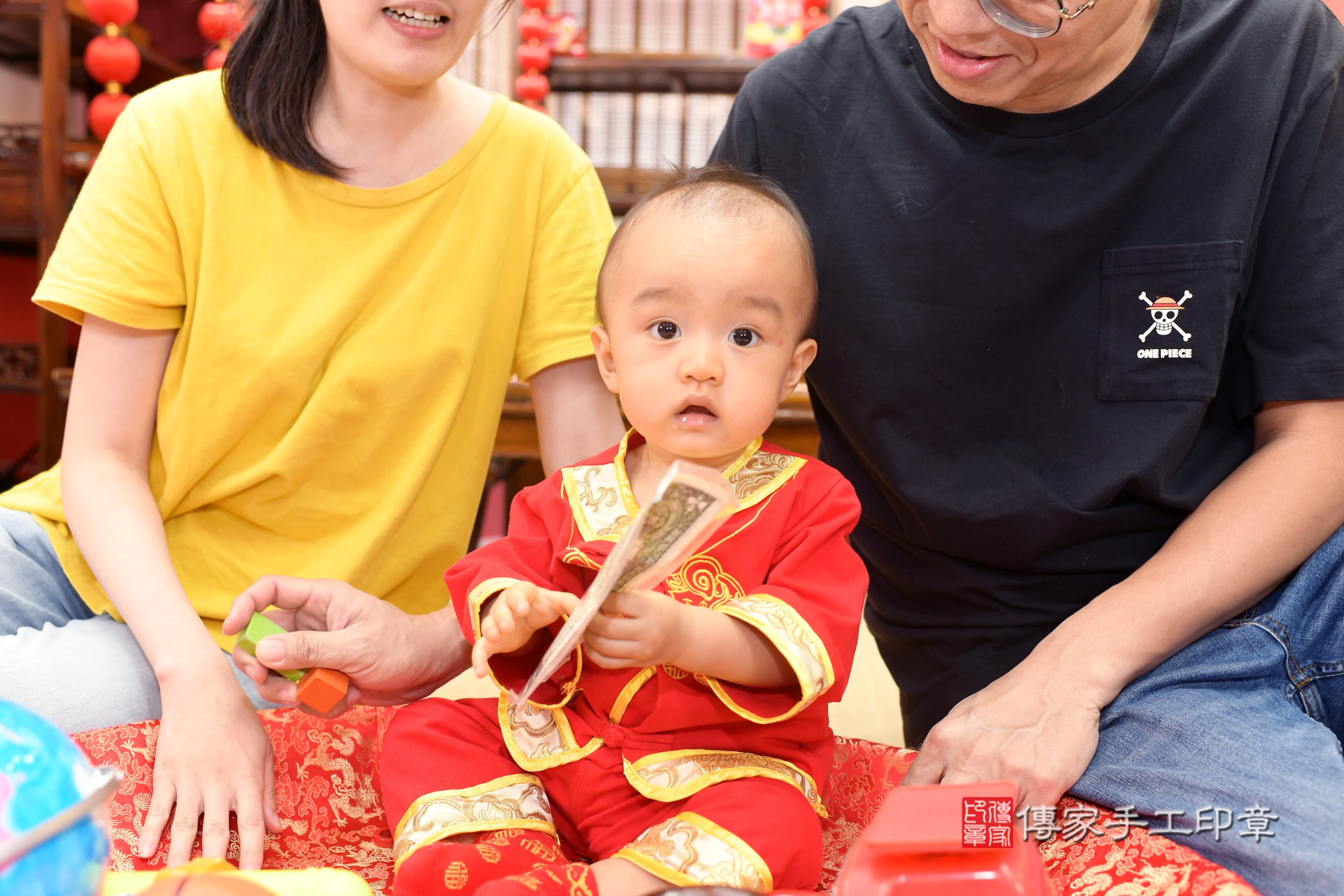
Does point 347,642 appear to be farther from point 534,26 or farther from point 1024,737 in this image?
point 534,26

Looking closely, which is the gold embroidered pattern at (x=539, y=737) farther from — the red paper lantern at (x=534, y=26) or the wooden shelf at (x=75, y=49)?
the red paper lantern at (x=534, y=26)

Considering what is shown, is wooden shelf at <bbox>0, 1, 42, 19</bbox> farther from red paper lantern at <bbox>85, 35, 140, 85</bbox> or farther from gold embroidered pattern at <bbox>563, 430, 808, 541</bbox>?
gold embroidered pattern at <bbox>563, 430, 808, 541</bbox>

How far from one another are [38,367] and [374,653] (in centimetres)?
344

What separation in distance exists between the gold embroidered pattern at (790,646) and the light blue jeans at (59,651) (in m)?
0.55

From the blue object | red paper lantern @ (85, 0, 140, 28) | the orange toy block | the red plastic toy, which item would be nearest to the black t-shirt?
the red plastic toy

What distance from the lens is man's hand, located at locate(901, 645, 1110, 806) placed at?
0.96m

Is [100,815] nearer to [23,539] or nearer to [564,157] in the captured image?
[23,539]

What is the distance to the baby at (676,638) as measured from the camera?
0.84 m

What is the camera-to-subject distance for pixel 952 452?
48.9 inches

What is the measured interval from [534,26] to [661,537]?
3553 millimetres

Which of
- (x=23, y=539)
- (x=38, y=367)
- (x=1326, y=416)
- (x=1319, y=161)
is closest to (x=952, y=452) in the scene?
(x=1326, y=416)

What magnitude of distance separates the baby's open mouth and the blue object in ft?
1.72

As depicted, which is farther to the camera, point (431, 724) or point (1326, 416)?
point (1326, 416)

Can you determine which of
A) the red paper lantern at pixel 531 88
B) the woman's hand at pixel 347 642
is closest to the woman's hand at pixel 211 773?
→ the woman's hand at pixel 347 642
